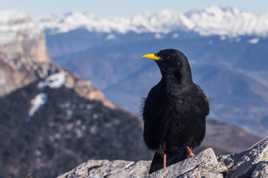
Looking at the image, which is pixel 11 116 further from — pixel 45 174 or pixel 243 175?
pixel 243 175

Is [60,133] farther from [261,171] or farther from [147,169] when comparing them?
[261,171]

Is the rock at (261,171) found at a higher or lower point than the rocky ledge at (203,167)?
higher

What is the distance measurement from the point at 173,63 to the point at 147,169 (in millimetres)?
2668

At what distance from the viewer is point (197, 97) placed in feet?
53.6

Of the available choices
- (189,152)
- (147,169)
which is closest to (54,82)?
(147,169)

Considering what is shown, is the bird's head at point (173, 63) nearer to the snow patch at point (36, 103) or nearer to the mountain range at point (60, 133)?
the mountain range at point (60, 133)

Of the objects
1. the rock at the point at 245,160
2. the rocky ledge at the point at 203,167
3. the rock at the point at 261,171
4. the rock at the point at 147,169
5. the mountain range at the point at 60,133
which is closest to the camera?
the rock at the point at 261,171

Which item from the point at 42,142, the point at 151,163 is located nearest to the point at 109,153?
the point at 42,142

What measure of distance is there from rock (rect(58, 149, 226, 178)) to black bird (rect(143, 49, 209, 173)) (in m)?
0.59

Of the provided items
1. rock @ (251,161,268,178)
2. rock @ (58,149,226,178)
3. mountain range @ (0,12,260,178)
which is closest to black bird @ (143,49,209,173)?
rock @ (58,149,226,178)

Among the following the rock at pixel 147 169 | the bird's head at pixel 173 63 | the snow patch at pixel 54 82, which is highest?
the bird's head at pixel 173 63

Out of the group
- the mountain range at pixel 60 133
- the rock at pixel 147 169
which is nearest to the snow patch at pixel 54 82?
the mountain range at pixel 60 133

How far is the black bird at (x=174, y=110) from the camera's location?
1602cm

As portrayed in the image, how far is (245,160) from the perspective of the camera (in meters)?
14.9
